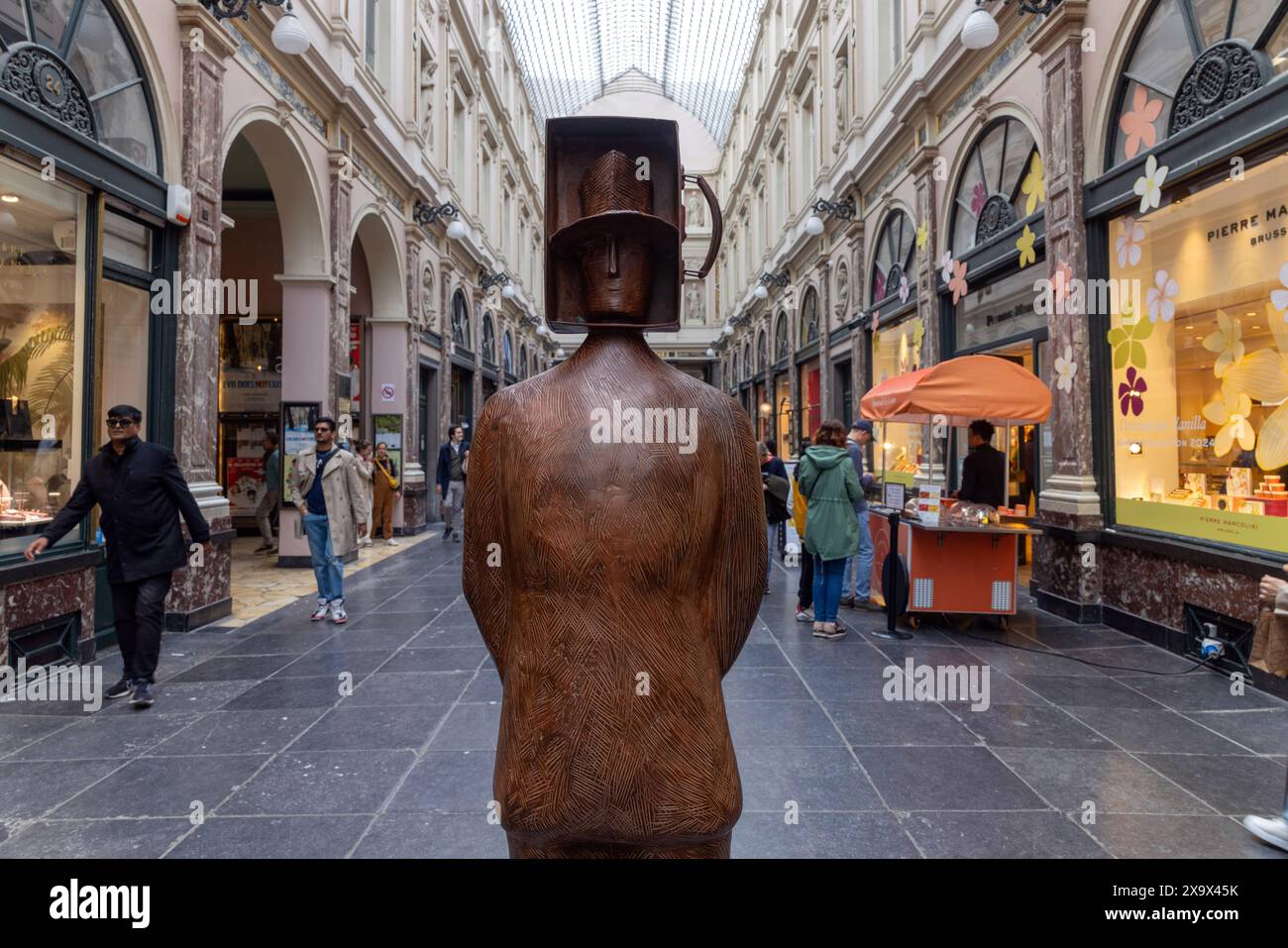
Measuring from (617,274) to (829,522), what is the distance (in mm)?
4973

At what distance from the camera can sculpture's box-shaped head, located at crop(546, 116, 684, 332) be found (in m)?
1.66

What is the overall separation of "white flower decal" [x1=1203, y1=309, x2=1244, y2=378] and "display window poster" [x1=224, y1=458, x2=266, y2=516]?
12.8 meters

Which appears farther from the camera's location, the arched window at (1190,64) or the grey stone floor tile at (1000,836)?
the arched window at (1190,64)

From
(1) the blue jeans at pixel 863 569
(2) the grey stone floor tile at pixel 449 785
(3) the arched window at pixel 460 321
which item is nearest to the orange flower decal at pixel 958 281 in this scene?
(1) the blue jeans at pixel 863 569

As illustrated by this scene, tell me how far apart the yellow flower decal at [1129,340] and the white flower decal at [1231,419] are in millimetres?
894

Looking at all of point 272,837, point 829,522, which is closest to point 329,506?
point 272,837

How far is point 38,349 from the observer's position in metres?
5.50

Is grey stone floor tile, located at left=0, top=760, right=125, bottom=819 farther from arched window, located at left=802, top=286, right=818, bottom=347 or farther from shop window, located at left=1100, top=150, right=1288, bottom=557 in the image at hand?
arched window, located at left=802, top=286, right=818, bottom=347

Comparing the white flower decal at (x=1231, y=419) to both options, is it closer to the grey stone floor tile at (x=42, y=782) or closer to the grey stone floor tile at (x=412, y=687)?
the grey stone floor tile at (x=412, y=687)

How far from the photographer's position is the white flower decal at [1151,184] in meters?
5.89

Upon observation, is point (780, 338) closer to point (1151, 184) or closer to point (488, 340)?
point (488, 340)
